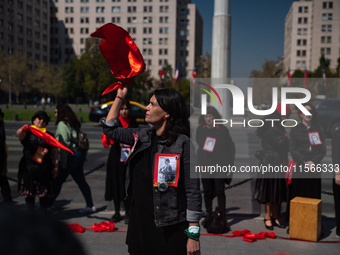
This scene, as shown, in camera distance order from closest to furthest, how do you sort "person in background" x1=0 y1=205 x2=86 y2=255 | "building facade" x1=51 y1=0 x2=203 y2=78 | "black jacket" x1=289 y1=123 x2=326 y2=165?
"person in background" x1=0 y1=205 x2=86 y2=255 < "black jacket" x1=289 y1=123 x2=326 y2=165 < "building facade" x1=51 y1=0 x2=203 y2=78

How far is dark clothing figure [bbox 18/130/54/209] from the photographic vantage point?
17.8 ft

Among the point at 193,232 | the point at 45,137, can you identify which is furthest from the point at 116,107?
the point at 45,137

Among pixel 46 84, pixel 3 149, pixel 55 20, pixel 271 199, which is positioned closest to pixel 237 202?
pixel 271 199

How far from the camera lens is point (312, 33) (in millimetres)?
103688

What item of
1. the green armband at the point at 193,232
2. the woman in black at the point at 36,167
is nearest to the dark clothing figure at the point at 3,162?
the woman in black at the point at 36,167

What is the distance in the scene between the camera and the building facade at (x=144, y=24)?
11181 centimetres

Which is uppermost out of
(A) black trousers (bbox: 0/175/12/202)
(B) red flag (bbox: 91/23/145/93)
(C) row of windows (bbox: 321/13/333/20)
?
(C) row of windows (bbox: 321/13/333/20)

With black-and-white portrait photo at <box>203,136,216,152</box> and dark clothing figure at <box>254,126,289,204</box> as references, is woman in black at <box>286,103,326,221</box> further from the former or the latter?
black-and-white portrait photo at <box>203,136,216,152</box>

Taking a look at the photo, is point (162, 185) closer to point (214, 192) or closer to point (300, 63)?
point (214, 192)

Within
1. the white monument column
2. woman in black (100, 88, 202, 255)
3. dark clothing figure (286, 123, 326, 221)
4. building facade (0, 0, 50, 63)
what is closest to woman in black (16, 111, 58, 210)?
woman in black (100, 88, 202, 255)

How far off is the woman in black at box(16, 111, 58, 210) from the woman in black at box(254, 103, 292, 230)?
122 inches

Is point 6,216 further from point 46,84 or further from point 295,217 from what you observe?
point 46,84

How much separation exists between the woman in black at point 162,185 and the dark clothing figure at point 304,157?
3147 mm

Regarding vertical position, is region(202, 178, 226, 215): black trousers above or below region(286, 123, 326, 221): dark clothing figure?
below
